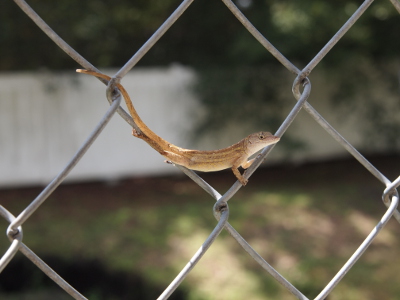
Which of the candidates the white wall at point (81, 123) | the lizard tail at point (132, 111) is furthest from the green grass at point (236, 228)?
the lizard tail at point (132, 111)

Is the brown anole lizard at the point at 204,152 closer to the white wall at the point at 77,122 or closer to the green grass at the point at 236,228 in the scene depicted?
the green grass at the point at 236,228

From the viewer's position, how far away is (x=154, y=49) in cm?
875

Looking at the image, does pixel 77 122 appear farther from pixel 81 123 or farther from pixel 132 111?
pixel 132 111

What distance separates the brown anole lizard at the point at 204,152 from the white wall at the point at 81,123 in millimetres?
5798

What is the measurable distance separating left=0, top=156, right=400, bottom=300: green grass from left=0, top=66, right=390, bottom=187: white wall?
307 mm

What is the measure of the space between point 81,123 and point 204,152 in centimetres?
659

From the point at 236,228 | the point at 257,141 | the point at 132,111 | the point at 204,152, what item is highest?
the point at 236,228

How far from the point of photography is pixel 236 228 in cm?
522

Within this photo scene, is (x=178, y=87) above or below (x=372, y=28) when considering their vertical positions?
below

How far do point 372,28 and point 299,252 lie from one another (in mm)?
4338

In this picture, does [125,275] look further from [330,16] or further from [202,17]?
[202,17]

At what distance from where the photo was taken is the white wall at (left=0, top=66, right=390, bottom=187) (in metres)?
7.09

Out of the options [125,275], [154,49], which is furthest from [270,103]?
[125,275]

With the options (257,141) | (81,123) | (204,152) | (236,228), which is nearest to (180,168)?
(204,152)
